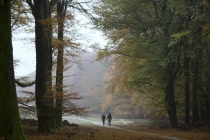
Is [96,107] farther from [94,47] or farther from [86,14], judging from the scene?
[86,14]

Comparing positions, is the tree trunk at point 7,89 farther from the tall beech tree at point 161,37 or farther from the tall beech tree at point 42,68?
the tall beech tree at point 161,37

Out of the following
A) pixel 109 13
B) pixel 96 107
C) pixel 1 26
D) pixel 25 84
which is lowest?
pixel 96 107

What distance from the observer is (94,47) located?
2073 centimetres

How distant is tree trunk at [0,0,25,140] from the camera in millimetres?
6461

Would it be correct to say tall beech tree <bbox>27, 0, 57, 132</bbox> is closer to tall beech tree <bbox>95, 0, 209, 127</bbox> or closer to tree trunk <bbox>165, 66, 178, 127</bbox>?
tall beech tree <bbox>95, 0, 209, 127</bbox>

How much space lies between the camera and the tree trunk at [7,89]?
6461 millimetres

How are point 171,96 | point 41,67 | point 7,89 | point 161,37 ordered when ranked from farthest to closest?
1. point 171,96
2. point 161,37
3. point 41,67
4. point 7,89

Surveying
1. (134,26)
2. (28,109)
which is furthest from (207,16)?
(28,109)

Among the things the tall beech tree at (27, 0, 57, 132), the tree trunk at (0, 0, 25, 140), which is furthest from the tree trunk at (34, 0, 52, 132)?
the tree trunk at (0, 0, 25, 140)

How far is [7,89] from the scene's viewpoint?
6.62m

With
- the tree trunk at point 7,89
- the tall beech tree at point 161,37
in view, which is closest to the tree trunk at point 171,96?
the tall beech tree at point 161,37

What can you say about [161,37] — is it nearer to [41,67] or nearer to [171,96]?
[171,96]

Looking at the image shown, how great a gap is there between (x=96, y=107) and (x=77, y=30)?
49261 mm

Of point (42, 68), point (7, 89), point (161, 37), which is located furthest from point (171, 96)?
point (7, 89)
